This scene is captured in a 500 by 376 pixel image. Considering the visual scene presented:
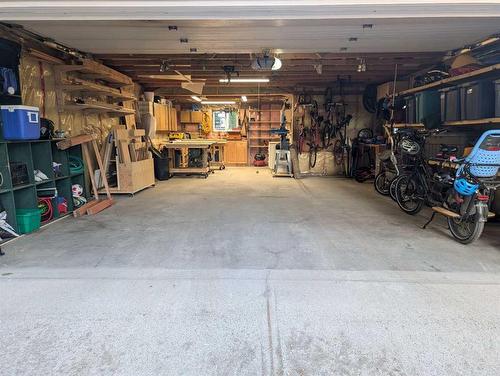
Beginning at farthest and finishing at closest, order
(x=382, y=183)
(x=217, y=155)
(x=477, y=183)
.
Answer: (x=217, y=155) < (x=382, y=183) < (x=477, y=183)

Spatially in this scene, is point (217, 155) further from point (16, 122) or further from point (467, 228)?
point (467, 228)

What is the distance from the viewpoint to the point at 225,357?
1.73m

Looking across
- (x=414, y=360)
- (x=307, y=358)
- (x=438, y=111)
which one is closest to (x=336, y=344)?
(x=307, y=358)

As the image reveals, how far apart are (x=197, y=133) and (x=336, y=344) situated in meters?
11.7

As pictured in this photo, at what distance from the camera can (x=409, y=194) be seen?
4809 millimetres

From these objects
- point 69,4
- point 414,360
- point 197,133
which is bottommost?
point 414,360

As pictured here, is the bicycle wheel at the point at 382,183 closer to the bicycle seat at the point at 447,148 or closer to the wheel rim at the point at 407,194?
the wheel rim at the point at 407,194

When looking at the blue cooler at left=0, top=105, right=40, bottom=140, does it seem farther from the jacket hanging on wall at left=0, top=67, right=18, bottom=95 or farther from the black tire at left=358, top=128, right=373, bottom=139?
the black tire at left=358, top=128, right=373, bottom=139

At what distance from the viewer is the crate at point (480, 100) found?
3.82 metres

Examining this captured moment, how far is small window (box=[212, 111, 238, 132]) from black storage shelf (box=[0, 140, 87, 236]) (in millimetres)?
8388

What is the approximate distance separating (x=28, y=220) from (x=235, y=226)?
2401mm

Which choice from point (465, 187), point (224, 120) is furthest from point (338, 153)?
point (465, 187)

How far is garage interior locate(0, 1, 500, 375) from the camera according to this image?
1.84 meters

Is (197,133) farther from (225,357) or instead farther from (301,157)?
(225,357)
